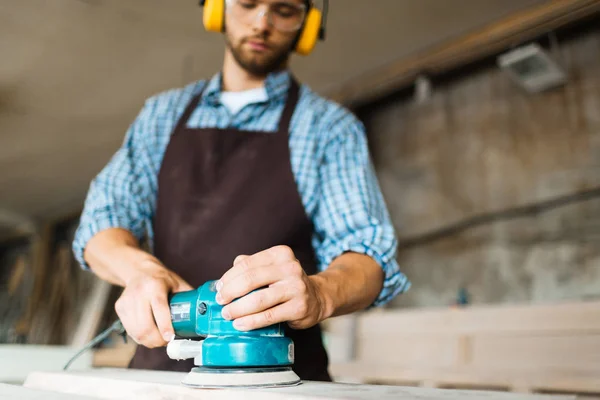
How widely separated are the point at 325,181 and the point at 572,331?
160cm

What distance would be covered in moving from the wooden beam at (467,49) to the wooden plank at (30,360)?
2.47 meters

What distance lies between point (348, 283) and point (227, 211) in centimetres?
39

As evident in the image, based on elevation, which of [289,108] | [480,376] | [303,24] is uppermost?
[303,24]

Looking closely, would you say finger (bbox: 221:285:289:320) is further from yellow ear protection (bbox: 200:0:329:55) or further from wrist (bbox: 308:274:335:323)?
yellow ear protection (bbox: 200:0:329:55)

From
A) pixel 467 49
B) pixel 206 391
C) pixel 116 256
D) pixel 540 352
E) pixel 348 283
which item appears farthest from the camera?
pixel 467 49

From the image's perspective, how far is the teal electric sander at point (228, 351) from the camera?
863 mm

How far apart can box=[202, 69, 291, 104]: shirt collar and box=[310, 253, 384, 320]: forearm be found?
1.73 feet

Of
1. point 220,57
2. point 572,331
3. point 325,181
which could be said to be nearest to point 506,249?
point 572,331

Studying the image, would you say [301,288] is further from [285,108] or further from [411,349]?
[411,349]

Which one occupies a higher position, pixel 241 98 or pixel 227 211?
pixel 241 98

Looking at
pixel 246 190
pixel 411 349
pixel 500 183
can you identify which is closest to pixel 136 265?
pixel 246 190

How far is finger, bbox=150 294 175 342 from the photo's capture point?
1008 mm

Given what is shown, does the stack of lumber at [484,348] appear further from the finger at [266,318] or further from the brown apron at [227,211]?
the finger at [266,318]

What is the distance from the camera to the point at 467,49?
3.40 m
